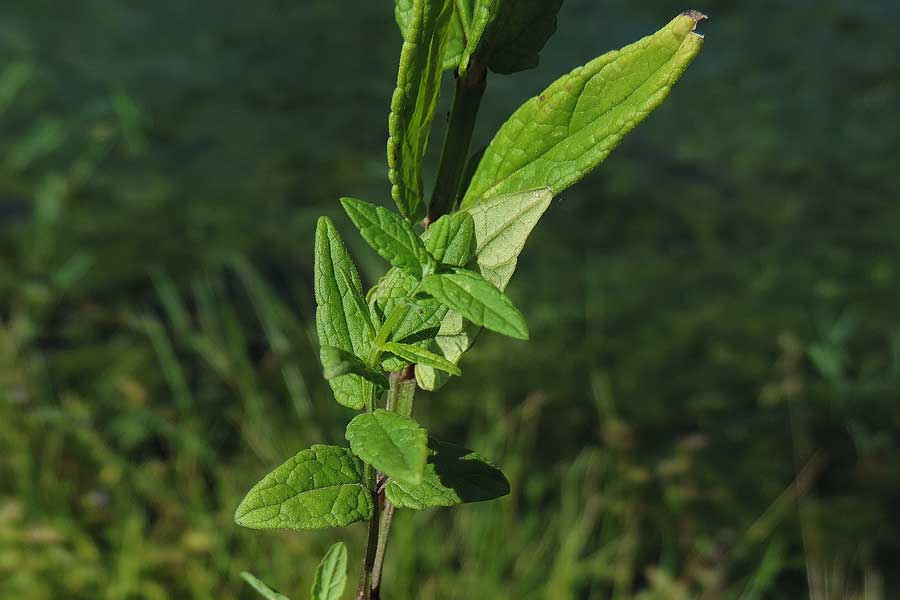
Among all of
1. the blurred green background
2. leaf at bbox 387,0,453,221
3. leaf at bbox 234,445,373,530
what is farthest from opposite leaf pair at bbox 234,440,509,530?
the blurred green background

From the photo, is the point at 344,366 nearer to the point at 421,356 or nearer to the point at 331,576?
Result: the point at 421,356

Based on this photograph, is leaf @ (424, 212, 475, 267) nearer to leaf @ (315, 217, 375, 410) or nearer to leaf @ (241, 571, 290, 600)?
leaf @ (315, 217, 375, 410)

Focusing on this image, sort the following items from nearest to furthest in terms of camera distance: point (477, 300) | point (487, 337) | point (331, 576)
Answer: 1. point (477, 300)
2. point (331, 576)
3. point (487, 337)

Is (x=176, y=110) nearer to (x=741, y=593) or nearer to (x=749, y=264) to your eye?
(x=749, y=264)

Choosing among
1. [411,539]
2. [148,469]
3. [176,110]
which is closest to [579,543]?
[411,539]

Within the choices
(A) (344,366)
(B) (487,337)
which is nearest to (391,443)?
(A) (344,366)

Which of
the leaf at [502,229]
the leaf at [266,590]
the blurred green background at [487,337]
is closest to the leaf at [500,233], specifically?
the leaf at [502,229]

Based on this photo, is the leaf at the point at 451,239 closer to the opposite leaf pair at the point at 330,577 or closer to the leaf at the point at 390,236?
the leaf at the point at 390,236
